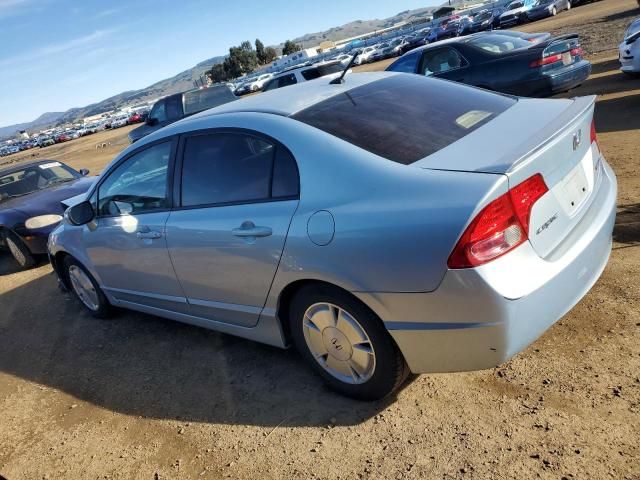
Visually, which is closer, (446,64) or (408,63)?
(446,64)

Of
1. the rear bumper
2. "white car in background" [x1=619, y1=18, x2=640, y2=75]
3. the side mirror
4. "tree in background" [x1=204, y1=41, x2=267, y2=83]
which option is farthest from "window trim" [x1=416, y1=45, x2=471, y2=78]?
"tree in background" [x1=204, y1=41, x2=267, y2=83]

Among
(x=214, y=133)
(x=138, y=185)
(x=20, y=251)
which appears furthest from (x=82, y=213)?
(x=20, y=251)

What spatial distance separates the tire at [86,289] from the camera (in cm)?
492

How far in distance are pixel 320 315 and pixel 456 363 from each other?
0.77 m

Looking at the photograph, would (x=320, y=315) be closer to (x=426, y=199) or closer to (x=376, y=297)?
(x=376, y=297)

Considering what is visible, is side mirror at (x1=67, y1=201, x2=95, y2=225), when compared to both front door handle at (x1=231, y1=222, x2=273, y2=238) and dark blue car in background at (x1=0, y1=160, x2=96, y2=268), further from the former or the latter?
dark blue car in background at (x1=0, y1=160, x2=96, y2=268)

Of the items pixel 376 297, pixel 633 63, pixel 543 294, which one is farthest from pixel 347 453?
pixel 633 63

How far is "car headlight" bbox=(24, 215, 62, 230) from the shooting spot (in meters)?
7.34

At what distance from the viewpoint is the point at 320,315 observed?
2.87m

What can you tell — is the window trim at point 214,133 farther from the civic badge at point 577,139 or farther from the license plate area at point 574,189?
the civic badge at point 577,139

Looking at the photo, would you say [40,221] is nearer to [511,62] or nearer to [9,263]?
[9,263]

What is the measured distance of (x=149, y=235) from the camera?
3758mm

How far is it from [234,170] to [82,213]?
1847 mm

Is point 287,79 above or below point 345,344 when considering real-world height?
above
